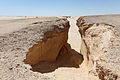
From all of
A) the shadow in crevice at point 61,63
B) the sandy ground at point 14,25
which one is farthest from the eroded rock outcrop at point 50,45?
the sandy ground at point 14,25

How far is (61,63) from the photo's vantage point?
832cm

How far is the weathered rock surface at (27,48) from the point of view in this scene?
3.58 meters

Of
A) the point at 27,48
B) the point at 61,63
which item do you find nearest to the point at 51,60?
the point at 61,63

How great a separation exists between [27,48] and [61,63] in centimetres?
346

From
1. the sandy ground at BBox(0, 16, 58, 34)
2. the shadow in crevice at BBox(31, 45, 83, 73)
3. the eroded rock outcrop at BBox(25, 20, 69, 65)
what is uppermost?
the sandy ground at BBox(0, 16, 58, 34)

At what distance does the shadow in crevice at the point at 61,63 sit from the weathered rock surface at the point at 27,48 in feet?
0.89

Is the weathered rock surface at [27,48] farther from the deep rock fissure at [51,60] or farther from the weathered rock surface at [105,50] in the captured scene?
the weathered rock surface at [105,50]

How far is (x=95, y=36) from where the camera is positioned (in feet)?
23.3

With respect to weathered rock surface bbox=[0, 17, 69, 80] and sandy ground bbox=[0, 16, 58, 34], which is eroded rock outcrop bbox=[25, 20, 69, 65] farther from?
sandy ground bbox=[0, 16, 58, 34]

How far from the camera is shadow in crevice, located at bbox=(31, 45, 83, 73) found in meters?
6.67

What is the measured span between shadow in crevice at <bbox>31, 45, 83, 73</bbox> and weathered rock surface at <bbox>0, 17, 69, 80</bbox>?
0.89ft

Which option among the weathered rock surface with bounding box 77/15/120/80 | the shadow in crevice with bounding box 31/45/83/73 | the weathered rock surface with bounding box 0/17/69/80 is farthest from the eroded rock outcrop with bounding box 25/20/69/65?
the weathered rock surface with bounding box 77/15/120/80

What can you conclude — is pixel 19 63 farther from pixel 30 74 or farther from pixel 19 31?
pixel 19 31

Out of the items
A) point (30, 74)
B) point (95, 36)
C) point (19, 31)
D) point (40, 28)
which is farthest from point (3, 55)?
point (95, 36)
